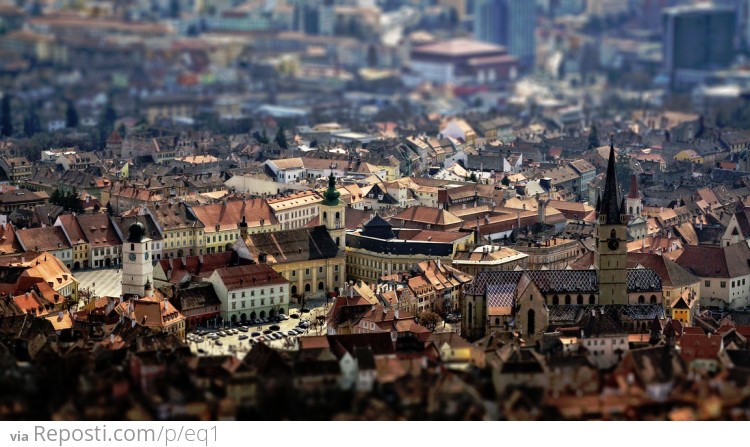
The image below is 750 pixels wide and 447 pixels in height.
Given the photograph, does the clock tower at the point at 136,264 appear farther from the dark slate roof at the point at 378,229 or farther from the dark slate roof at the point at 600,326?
the dark slate roof at the point at 600,326

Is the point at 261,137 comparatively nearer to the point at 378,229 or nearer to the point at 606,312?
the point at 378,229

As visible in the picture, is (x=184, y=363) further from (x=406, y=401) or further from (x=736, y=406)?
(x=736, y=406)

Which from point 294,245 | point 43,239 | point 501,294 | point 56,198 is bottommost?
point 56,198

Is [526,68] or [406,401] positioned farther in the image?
→ [526,68]

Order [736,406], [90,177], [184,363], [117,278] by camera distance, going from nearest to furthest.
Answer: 1. [736,406]
2. [184,363]
3. [117,278]
4. [90,177]

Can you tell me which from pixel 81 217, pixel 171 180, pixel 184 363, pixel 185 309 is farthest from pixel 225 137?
pixel 184 363

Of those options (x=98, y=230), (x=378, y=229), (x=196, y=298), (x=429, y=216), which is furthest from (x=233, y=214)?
(x=196, y=298)
